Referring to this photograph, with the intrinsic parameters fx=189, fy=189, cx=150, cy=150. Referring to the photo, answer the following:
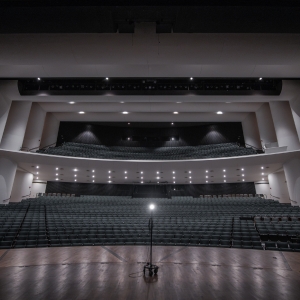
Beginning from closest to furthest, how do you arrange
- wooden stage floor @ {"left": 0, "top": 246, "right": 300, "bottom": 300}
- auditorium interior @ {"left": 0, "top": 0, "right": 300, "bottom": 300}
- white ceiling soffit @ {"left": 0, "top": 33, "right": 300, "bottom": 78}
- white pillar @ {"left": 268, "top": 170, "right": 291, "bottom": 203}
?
wooden stage floor @ {"left": 0, "top": 246, "right": 300, "bottom": 300} < auditorium interior @ {"left": 0, "top": 0, "right": 300, "bottom": 300} < white ceiling soffit @ {"left": 0, "top": 33, "right": 300, "bottom": 78} < white pillar @ {"left": 268, "top": 170, "right": 291, "bottom": 203}

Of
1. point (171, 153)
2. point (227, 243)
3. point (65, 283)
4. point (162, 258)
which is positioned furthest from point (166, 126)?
point (65, 283)

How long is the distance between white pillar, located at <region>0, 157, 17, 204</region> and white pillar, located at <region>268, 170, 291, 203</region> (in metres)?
20.0

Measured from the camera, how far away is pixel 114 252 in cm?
501

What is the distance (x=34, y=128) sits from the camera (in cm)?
1647

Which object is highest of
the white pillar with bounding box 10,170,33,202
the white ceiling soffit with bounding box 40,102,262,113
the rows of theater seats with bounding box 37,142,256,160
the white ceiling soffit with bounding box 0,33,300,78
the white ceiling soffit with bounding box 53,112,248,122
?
the white ceiling soffit with bounding box 53,112,248,122

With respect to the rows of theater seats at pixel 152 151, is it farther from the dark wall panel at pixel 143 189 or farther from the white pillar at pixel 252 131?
the dark wall panel at pixel 143 189

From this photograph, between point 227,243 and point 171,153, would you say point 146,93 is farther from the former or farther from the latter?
point 227,243

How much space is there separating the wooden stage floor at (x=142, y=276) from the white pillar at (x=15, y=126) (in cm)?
1087

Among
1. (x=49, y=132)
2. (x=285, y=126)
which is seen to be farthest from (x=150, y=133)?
(x=285, y=126)

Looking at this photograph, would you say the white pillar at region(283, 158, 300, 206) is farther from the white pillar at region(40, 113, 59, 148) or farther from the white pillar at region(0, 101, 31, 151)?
the white pillar at region(40, 113, 59, 148)

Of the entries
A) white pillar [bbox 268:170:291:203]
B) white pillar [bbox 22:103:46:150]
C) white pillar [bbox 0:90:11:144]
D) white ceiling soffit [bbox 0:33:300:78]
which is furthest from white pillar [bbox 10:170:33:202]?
white pillar [bbox 268:170:291:203]

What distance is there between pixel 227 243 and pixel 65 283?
4.98 m

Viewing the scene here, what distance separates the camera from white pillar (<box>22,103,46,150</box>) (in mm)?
Answer: 16000

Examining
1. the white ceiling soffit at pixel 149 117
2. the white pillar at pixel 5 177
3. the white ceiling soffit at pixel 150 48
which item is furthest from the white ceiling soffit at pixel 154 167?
the white ceiling soffit at pixel 150 48
